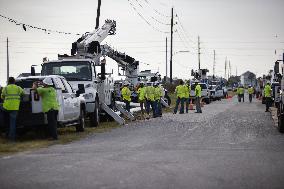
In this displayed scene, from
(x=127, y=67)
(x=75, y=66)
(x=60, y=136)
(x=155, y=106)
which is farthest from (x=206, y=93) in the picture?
(x=60, y=136)

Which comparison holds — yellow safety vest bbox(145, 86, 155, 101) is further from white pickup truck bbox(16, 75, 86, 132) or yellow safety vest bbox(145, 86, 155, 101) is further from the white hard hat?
the white hard hat

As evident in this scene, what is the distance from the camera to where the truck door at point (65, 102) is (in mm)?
16469

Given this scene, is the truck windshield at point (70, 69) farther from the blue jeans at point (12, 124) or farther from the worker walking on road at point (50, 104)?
the blue jeans at point (12, 124)

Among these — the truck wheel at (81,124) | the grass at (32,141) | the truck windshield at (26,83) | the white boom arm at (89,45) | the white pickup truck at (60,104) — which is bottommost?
the grass at (32,141)

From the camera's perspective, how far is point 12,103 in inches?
585

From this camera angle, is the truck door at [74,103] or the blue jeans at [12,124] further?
the truck door at [74,103]

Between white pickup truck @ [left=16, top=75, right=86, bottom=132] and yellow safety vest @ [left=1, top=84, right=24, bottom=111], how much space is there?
1.25ft

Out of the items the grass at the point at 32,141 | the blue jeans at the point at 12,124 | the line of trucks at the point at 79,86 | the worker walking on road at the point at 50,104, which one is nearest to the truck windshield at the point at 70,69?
the line of trucks at the point at 79,86

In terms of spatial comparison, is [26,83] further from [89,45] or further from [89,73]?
[89,45]

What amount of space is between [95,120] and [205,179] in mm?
13034

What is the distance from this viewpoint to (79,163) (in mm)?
10031

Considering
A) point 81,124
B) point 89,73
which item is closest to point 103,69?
point 89,73

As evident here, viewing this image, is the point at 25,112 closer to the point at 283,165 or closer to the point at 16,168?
the point at 16,168

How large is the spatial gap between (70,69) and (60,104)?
5183mm
